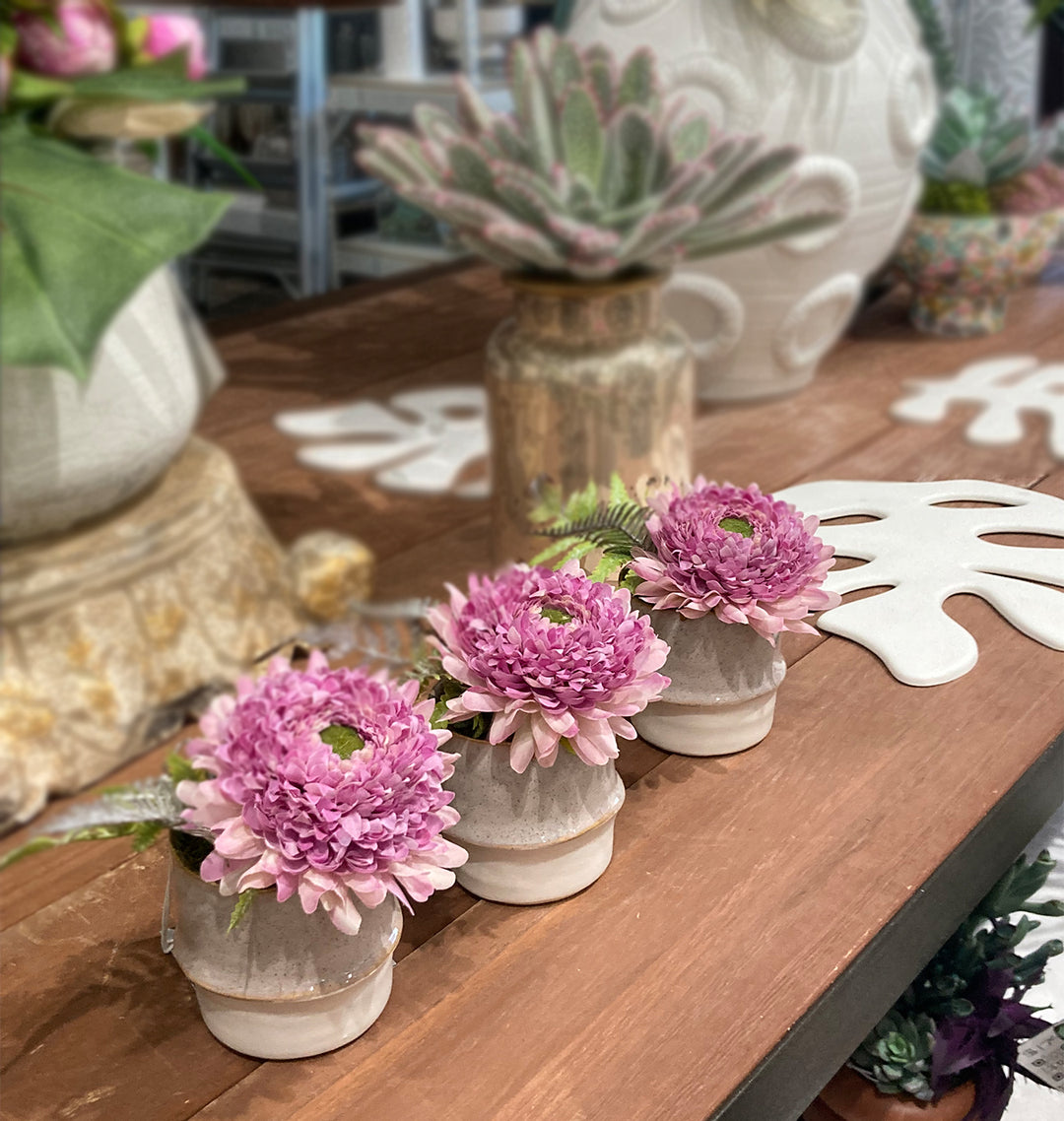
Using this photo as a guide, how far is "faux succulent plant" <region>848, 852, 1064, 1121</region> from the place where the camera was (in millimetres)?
581

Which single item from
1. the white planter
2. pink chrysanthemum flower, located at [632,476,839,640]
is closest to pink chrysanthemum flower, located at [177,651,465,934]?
pink chrysanthemum flower, located at [632,476,839,640]

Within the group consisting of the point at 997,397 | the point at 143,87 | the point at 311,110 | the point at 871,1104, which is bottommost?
the point at 871,1104

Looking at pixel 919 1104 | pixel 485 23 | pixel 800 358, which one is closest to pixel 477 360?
pixel 800 358

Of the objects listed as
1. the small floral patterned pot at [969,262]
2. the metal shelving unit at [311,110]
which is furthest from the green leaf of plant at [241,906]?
the metal shelving unit at [311,110]

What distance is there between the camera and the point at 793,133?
1.01 meters

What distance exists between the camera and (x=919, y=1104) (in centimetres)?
59

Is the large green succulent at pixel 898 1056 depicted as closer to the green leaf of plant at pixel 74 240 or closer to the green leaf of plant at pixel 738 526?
the green leaf of plant at pixel 738 526

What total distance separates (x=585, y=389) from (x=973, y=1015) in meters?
0.43

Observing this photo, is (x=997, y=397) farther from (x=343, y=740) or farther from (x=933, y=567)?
(x=343, y=740)

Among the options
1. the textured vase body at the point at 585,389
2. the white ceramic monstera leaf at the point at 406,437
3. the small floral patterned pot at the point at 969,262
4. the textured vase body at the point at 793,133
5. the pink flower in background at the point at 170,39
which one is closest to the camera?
the pink flower in background at the point at 170,39

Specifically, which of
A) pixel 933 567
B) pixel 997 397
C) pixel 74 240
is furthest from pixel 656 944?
pixel 997 397

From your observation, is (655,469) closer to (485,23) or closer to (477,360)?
(477,360)

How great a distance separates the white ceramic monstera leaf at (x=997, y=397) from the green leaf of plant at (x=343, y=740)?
2.00ft

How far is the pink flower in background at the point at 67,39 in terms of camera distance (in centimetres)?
64
